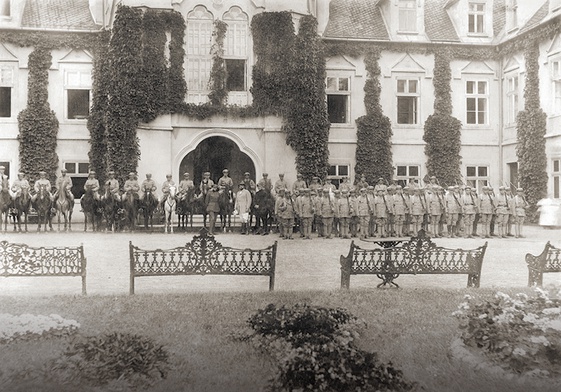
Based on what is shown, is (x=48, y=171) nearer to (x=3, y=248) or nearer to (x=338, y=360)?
(x=3, y=248)

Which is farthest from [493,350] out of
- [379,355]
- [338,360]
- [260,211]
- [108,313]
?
[108,313]

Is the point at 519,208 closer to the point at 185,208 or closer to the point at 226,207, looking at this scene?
the point at 226,207

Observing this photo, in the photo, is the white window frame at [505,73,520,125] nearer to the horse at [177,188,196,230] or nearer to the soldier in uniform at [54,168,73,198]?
the horse at [177,188,196,230]

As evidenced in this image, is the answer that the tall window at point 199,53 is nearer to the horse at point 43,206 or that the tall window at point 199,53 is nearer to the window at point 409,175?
the horse at point 43,206

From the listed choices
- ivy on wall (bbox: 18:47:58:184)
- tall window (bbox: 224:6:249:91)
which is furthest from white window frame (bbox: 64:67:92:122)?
tall window (bbox: 224:6:249:91)

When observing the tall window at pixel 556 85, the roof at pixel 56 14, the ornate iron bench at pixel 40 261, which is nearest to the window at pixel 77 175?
the ornate iron bench at pixel 40 261
